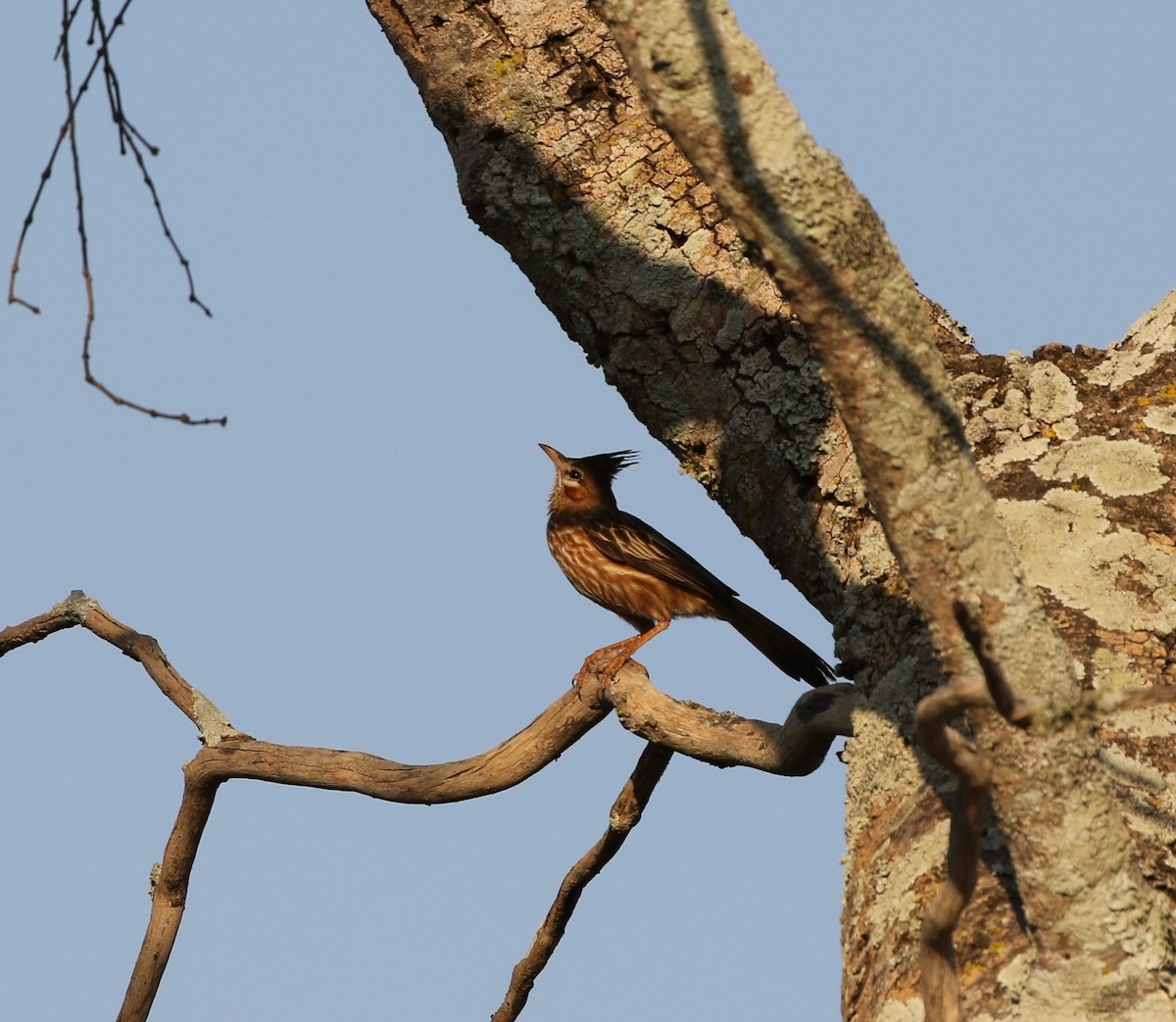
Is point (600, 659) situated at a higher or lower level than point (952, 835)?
higher

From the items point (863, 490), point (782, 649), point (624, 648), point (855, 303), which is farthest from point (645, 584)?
point (855, 303)

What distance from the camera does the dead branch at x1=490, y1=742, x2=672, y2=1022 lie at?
15.0 ft

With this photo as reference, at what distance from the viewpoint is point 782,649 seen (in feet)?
21.0

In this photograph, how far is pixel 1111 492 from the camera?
3.78 m

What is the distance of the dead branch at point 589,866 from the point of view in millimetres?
4574

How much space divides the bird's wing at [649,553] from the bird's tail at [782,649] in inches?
7.1

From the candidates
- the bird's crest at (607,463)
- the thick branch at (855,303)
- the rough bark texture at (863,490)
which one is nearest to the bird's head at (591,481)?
the bird's crest at (607,463)

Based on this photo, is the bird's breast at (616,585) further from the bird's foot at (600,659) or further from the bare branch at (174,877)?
the bare branch at (174,877)

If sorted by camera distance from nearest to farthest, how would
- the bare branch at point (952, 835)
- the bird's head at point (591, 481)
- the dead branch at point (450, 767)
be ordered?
the bare branch at point (952, 835), the dead branch at point (450, 767), the bird's head at point (591, 481)

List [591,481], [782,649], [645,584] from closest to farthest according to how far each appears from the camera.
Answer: [782,649] < [645,584] < [591,481]

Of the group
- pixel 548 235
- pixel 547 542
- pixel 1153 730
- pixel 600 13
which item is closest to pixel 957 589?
pixel 1153 730

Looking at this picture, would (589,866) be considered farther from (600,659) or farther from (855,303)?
(855,303)

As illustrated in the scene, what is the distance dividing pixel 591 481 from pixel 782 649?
229 centimetres

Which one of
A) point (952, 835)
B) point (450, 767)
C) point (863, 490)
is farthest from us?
point (450, 767)
